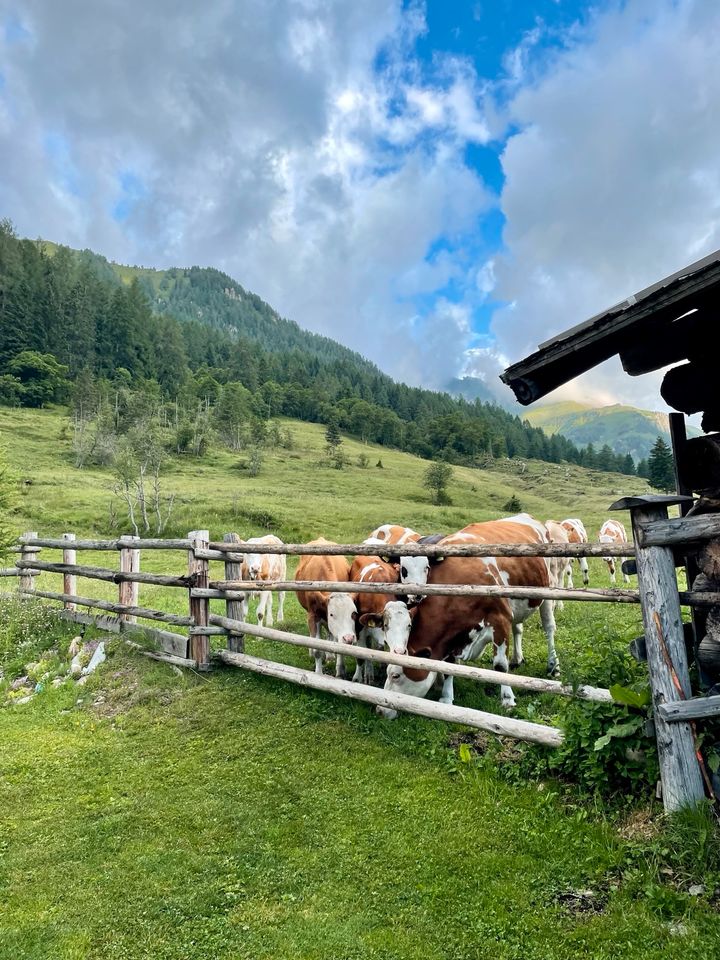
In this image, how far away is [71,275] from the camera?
120 meters

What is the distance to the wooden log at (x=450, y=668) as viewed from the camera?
458 centimetres

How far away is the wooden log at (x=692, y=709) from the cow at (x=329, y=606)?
4114mm

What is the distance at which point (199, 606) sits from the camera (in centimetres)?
792

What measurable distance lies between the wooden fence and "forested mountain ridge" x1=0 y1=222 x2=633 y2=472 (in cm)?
6953

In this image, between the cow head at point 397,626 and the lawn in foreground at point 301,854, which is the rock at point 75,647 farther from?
the cow head at point 397,626

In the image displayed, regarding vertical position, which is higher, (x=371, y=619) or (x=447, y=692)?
(x=371, y=619)

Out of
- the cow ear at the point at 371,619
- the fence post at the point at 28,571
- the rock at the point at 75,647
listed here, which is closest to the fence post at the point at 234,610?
the cow ear at the point at 371,619

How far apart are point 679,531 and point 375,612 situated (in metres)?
4.66

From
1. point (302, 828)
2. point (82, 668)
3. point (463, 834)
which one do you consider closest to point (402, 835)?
point (463, 834)

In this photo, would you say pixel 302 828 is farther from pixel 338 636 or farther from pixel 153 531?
pixel 153 531

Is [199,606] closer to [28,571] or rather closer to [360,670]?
[360,670]

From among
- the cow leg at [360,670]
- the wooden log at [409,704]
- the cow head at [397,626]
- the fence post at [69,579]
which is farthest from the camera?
the fence post at [69,579]

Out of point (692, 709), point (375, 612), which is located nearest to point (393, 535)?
point (375, 612)

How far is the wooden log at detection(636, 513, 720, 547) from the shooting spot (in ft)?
12.0
